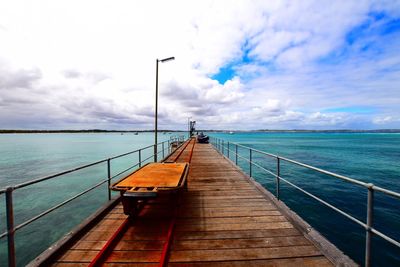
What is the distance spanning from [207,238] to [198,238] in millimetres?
147

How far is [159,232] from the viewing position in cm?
364

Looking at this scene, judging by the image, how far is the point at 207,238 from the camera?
11.3ft

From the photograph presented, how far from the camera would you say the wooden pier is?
9.48 ft

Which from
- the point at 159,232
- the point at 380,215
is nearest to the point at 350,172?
the point at 380,215

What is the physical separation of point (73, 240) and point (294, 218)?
3.86 m

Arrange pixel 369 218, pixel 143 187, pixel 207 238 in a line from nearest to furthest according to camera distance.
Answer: pixel 369 218, pixel 207 238, pixel 143 187

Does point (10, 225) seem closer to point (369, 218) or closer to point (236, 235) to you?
point (236, 235)

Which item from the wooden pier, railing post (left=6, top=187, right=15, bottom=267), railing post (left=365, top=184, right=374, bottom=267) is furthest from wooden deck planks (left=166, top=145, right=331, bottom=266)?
railing post (left=6, top=187, right=15, bottom=267)

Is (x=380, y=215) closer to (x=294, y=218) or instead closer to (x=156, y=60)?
(x=294, y=218)

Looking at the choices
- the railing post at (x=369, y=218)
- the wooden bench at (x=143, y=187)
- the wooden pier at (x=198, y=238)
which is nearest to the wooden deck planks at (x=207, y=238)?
the wooden pier at (x=198, y=238)

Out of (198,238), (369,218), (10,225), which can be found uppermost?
(369,218)

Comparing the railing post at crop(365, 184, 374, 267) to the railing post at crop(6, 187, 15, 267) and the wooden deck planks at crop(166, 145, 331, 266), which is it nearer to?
the wooden deck planks at crop(166, 145, 331, 266)

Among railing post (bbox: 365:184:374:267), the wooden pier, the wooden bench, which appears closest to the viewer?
railing post (bbox: 365:184:374:267)

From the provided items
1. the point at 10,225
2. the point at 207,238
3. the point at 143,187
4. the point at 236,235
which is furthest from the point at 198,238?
the point at 10,225
